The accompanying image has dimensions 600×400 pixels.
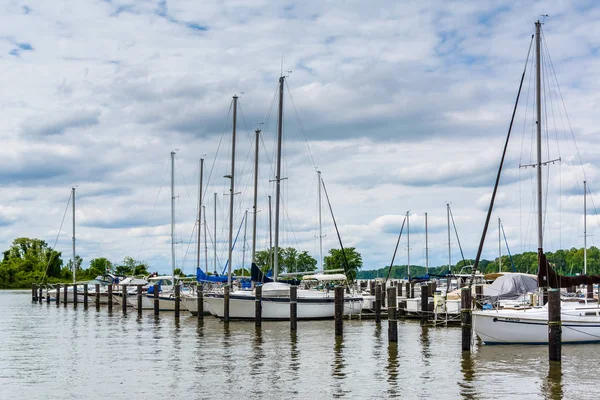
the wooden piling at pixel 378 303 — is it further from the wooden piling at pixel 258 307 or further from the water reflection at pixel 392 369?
the water reflection at pixel 392 369

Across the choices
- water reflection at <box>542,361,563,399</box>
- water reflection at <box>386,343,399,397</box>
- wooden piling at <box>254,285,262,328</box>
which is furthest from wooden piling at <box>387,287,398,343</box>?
wooden piling at <box>254,285,262,328</box>

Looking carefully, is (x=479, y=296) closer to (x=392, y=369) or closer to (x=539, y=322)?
(x=539, y=322)

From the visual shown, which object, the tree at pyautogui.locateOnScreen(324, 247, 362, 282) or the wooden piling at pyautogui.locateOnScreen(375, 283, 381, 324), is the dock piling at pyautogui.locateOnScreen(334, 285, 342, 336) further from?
the tree at pyautogui.locateOnScreen(324, 247, 362, 282)

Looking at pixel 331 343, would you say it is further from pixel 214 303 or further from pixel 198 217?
pixel 198 217

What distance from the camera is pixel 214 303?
169 ft

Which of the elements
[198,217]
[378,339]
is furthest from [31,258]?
[378,339]

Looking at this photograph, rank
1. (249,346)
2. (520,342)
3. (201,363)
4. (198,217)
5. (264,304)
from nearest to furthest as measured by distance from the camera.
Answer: (201,363)
(520,342)
(249,346)
(264,304)
(198,217)

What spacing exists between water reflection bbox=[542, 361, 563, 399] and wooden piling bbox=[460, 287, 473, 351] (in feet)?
12.6

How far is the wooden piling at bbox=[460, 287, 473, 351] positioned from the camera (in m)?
30.6

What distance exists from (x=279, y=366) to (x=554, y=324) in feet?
33.4

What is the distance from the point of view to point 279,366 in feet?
95.4

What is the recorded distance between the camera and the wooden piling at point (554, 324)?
27.5m

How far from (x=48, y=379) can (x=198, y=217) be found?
157ft

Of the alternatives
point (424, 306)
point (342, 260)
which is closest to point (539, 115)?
point (424, 306)
